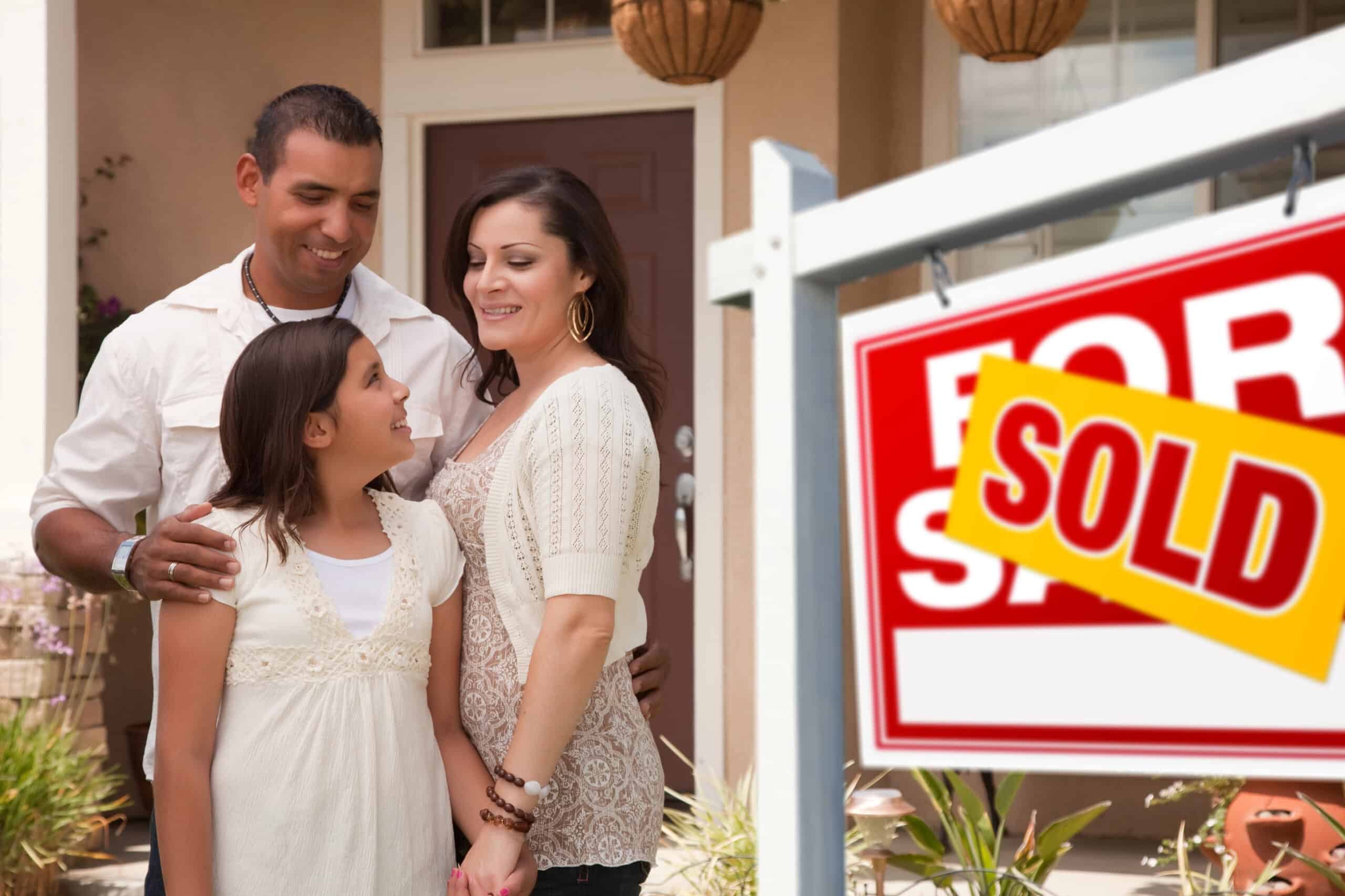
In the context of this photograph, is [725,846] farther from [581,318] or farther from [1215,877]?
[581,318]

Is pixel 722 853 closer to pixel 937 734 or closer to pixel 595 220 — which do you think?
pixel 595 220

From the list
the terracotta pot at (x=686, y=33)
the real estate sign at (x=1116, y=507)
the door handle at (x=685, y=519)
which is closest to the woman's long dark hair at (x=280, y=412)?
the real estate sign at (x=1116, y=507)

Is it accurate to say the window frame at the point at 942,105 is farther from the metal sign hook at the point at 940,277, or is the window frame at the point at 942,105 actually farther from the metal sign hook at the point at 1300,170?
the metal sign hook at the point at 1300,170

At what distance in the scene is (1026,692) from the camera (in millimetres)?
964

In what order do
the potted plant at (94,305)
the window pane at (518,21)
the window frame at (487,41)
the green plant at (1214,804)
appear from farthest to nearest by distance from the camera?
1. the potted plant at (94,305)
2. the window pane at (518,21)
3. the window frame at (487,41)
4. the green plant at (1214,804)

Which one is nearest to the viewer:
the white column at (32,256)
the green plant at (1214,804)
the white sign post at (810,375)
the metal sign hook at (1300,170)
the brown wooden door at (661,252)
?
the metal sign hook at (1300,170)

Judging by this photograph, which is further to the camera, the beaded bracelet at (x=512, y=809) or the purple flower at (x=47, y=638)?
the purple flower at (x=47, y=638)

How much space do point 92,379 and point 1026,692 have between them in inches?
62.9

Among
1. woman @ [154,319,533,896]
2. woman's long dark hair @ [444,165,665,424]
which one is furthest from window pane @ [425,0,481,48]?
woman @ [154,319,533,896]

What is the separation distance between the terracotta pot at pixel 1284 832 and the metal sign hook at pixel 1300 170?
324 centimetres

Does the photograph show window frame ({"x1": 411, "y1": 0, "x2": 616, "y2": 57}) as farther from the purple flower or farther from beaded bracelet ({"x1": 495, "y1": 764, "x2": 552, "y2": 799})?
beaded bracelet ({"x1": 495, "y1": 764, "x2": 552, "y2": 799})

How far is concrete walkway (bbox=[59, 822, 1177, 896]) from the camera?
167 inches

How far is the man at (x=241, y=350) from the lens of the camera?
2.08 m

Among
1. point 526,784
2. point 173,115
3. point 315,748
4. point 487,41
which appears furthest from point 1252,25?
point 315,748
